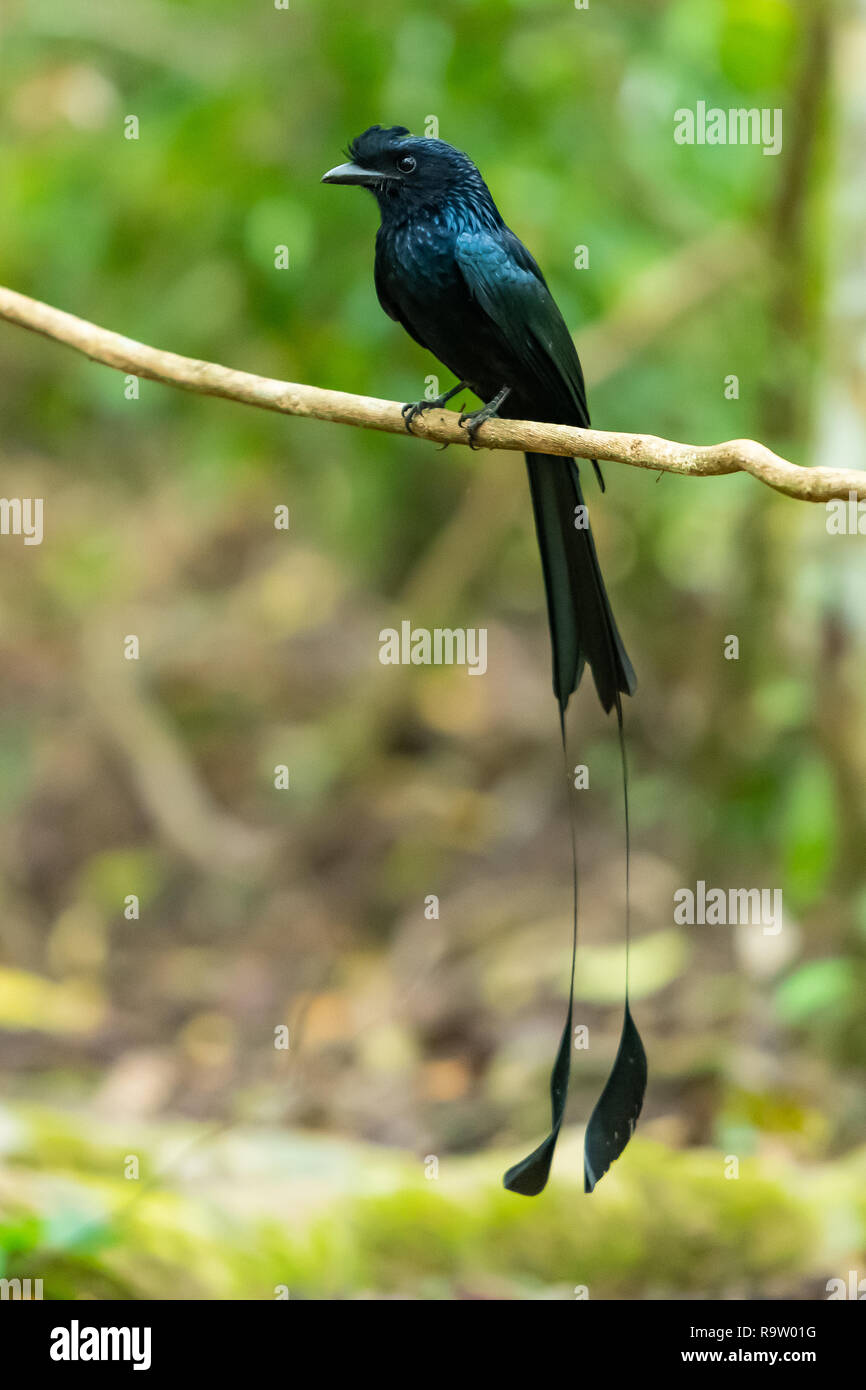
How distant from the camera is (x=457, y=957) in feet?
16.0

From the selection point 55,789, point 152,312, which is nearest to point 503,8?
point 152,312

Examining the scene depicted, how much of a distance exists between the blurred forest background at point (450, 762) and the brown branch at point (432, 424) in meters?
1.33

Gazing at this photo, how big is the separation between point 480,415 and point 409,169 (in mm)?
440

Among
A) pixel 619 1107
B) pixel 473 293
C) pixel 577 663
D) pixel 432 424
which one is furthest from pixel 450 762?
pixel 619 1107

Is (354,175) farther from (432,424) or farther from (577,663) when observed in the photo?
(577,663)

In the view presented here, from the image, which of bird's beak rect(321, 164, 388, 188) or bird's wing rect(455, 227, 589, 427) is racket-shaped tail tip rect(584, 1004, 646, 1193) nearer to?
bird's wing rect(455, 227, 589, 427)

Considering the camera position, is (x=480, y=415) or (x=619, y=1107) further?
(x=480, y=415)

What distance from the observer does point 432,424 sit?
223 cm

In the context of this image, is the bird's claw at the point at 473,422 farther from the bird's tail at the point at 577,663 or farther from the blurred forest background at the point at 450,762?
the blurred forest background at the point at 450,762

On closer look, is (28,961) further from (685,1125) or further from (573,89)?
(573,89)

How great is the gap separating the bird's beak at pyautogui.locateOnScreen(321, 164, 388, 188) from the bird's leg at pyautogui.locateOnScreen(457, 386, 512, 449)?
410 mm

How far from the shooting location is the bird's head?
2184 millimetres

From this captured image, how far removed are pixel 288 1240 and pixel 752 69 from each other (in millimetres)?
3410

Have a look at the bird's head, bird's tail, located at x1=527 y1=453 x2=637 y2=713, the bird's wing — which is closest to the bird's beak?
the bird's head
